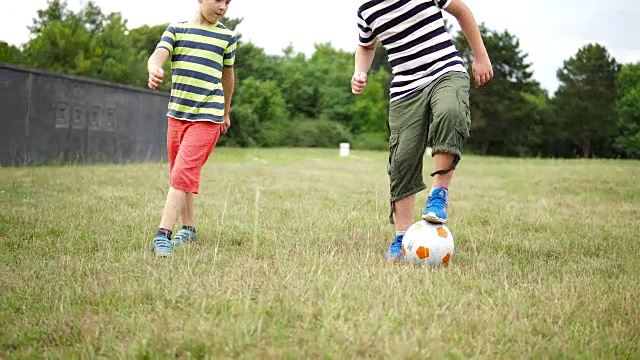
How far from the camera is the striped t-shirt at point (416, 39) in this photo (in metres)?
4.59

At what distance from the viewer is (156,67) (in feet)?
14.8

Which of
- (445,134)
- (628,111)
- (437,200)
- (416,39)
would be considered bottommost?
(437,200)

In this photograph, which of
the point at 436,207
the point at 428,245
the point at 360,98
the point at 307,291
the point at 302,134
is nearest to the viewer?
the point at 307,291

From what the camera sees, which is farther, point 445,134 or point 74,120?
point 74,120

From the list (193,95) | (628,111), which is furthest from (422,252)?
(628,111)

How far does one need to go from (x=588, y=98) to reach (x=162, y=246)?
62.2 meters

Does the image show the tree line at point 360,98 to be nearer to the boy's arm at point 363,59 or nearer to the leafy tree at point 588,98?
the leafy tree at point 588,98

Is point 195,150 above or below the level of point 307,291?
above

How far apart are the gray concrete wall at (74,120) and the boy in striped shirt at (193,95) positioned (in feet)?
52.2

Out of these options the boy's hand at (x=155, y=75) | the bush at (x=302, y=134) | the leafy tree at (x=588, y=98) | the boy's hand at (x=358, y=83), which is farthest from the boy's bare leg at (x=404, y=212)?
the leafy tree at (x=588, y=98)

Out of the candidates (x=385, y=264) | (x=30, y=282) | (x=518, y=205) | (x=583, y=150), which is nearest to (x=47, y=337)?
(x=30, y=282)

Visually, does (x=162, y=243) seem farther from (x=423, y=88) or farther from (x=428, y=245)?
(x=423, y=88)

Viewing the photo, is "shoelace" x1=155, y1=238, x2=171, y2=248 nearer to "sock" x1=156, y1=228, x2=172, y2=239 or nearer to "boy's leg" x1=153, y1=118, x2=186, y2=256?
"boy's leg" x1=153, y1=118, x2=186, y2=256

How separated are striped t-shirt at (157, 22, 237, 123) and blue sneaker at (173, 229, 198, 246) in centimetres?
83
